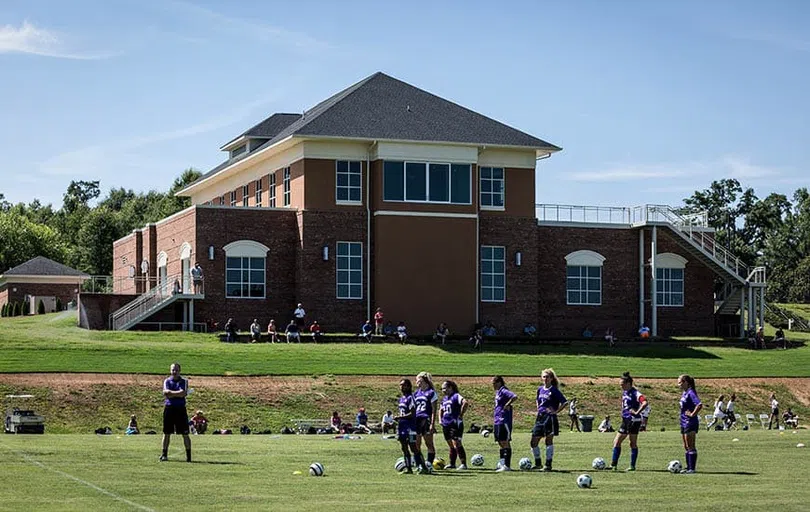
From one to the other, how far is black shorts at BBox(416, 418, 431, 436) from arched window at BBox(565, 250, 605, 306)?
46.2 meters

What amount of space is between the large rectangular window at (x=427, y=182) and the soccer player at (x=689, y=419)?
40468 mm

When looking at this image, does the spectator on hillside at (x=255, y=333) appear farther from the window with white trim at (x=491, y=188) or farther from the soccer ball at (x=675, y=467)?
the soccer ball at (x=675, y=467)

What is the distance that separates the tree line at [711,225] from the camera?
127375 mm

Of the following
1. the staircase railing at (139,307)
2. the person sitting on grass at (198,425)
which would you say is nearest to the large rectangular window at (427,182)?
the staircase railing at (139,307)

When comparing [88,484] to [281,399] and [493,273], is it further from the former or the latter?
[493,273]

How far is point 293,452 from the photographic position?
30391mm

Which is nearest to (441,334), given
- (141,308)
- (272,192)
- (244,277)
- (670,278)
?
(244,277)

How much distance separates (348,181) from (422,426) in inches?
1644

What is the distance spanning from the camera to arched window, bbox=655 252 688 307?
72.1 m

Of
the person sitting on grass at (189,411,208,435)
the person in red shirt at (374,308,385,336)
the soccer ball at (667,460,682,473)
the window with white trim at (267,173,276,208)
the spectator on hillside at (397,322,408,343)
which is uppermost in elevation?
the window with white trim at (267,173,276,208)

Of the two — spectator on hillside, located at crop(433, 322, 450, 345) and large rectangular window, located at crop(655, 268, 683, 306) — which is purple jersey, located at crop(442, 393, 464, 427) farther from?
large rectangular window, located at crop(655, 268, 683, 306)

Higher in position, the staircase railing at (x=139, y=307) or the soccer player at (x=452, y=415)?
the staircase railing at (x=139, y=307)

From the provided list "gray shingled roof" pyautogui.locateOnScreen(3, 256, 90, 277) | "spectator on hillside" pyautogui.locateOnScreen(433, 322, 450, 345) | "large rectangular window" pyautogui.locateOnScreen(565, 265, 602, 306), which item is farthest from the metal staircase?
"gray shingled roof" pyautogui.locateOnScreen(3, 256, 90, 277)

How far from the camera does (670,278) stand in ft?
238
